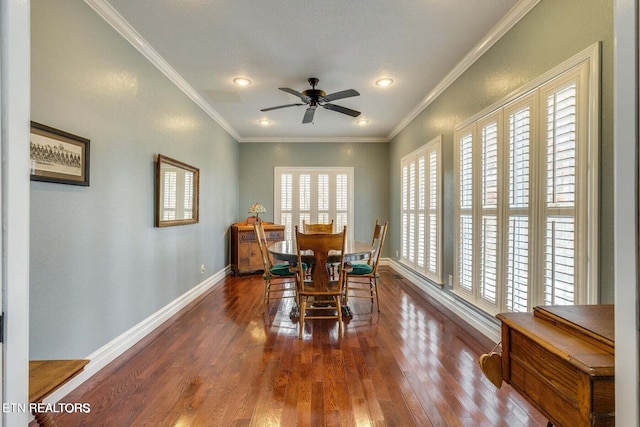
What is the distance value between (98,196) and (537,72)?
3279 mm

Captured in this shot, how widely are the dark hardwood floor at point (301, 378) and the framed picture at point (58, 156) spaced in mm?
1348

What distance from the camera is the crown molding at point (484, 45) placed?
2.18m

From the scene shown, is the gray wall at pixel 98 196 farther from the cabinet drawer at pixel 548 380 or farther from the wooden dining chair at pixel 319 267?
the cabinet drawer at pixel 548 380

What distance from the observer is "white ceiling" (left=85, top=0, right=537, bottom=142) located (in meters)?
2.21

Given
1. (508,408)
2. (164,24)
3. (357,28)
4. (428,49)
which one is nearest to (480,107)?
(428,49)

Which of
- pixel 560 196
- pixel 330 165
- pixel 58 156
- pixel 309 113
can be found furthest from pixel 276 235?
pixel 560 196

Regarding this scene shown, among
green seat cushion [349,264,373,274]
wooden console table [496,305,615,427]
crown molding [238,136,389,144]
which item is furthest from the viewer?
crown molding [238,136,389,144]

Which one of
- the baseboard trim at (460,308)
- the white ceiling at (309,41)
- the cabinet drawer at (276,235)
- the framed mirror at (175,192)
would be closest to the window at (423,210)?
the baseboard trim at (460,308)

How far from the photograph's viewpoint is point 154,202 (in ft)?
9.45

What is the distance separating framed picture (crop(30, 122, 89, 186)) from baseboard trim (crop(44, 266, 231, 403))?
1.21 metres

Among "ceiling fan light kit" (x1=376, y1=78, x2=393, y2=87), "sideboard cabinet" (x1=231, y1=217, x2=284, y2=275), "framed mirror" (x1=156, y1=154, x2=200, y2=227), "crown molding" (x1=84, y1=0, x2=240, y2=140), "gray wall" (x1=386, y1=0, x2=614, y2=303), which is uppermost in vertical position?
"ceiling fan light kit" (x1=376, y1=78, x2=393, y2=87)

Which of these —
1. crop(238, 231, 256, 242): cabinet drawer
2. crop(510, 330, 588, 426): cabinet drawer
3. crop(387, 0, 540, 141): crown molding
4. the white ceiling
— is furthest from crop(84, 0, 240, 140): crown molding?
crop(510, 330, 588, 426): cabinet drawer

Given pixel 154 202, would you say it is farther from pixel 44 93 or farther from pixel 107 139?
pixel 44 93

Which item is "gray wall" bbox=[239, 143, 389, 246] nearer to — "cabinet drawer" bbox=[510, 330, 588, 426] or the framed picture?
the framed picture
